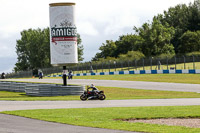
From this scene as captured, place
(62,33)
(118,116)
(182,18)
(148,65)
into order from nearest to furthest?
(118,116)
(62,33)
(148,65)
(182,18)

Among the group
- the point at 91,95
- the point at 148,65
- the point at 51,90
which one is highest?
the point at 148,65

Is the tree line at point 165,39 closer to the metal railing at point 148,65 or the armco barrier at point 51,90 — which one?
the metal railing at point 148,65

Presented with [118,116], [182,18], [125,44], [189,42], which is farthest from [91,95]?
[182,18]

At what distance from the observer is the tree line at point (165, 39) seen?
362 ft

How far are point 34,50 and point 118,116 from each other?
141414 millimetres

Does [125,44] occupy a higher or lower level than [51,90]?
higher

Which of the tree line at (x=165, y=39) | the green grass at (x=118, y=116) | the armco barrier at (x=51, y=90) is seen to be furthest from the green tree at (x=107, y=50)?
the green grass at (x=118, y=116)

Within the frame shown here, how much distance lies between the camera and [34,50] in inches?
6181

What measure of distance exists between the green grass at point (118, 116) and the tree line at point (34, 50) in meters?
132

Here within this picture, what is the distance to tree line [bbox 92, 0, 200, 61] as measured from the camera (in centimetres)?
11031

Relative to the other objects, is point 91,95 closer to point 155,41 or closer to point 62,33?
point 62,33

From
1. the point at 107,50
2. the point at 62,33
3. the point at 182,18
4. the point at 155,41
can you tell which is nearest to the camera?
the point at 62,33

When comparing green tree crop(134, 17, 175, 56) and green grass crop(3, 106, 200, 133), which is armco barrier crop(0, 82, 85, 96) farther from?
green tree crop(134, 17, 175, 56)

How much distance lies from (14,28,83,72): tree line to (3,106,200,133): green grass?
13151 cm
